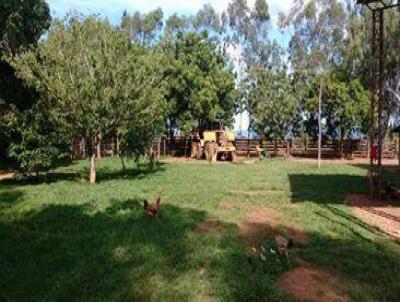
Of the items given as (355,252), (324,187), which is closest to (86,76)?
(324,187)

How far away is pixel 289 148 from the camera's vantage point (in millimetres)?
49500

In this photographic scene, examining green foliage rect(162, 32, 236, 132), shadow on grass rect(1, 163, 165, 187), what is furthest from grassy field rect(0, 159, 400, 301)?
green foliage rect(162, 32, 236, 132)

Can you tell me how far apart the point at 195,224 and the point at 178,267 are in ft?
11.8

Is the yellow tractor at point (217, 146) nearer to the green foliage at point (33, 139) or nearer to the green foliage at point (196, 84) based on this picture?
the green foliage at point (196, 84)

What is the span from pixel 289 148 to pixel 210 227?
1441 inches

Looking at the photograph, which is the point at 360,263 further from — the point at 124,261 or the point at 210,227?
the point at 124,261

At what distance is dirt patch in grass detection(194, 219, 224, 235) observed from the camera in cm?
1327

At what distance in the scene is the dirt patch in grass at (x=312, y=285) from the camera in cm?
896

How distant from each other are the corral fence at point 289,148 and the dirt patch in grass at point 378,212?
27.2m

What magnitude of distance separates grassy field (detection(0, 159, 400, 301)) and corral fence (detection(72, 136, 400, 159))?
28379mm

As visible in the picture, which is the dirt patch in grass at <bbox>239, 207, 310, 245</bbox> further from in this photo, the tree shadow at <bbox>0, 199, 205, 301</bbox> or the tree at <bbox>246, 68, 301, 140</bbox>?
the tree at <bbox>246, 68, 301, 140</bbox>

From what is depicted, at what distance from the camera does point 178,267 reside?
10391mm

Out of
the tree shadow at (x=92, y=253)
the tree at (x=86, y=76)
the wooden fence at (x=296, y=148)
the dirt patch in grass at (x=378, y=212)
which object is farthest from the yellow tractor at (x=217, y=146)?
the tree shadow at (x=92, y=253)

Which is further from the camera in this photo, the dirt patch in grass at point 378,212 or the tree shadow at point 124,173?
the tree shadow at point 124,173
